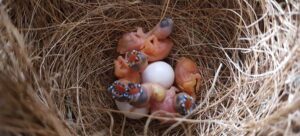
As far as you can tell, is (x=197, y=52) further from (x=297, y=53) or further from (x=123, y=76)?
(x=297, y=53)

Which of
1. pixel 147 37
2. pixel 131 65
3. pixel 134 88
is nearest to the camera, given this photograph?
pixel 134 88

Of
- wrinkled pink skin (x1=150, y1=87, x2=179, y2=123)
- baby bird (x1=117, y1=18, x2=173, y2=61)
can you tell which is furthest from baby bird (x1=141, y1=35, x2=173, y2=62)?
wrinkled pink skin (x1=150, y1=87, x2=179, y2=123)

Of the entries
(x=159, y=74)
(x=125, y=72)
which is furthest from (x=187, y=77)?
(x=125, y=72)

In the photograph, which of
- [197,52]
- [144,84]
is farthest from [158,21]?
[144,84]

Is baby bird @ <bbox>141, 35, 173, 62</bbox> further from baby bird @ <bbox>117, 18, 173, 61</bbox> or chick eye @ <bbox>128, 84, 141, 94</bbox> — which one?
chick eye @ <bbox>128, 84, 141, 94</bbox>

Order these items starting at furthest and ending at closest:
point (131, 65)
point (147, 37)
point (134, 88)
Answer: point (147, 37), point (131, 65), point (134, 88)

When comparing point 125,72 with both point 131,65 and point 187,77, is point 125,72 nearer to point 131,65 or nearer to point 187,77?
point 131,65
